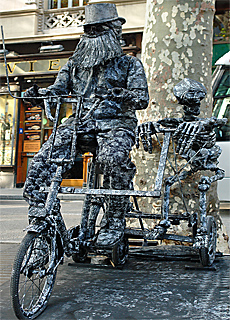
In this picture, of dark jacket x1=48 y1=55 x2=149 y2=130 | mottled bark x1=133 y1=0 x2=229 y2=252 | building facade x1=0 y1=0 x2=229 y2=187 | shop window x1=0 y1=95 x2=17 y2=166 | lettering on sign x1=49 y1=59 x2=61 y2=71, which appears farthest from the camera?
shop window x1=0 y1=95 x2=17 y2=166

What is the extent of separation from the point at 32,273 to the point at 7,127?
55.3 feet

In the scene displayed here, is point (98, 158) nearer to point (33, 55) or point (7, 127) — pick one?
point (33, 55)

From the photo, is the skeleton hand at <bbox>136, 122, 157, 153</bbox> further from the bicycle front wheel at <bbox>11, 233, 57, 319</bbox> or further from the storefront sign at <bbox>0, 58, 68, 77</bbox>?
the storefront sign at <bbox>0, 58, 68, 77</bbox>

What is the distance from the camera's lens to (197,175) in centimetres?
515

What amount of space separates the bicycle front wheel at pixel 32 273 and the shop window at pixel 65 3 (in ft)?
53.3

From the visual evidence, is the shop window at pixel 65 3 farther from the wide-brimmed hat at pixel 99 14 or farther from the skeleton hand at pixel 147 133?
the skeleton hand at pixel 147 133

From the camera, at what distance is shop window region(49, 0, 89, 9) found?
57.4 feet

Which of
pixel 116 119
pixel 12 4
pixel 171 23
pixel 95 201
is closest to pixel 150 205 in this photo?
pixel 95 201

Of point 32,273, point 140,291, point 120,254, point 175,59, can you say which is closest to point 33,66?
point 175,59

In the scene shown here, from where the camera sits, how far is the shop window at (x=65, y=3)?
17.5 meters

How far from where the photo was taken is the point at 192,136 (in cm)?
361

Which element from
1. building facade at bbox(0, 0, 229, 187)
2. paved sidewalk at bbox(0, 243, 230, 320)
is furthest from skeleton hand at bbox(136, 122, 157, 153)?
building facade at bbox(0, 0, 229, 187)

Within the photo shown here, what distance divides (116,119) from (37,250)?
4.53 ft

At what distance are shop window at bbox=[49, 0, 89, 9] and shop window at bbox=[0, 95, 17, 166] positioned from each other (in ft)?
14.6
